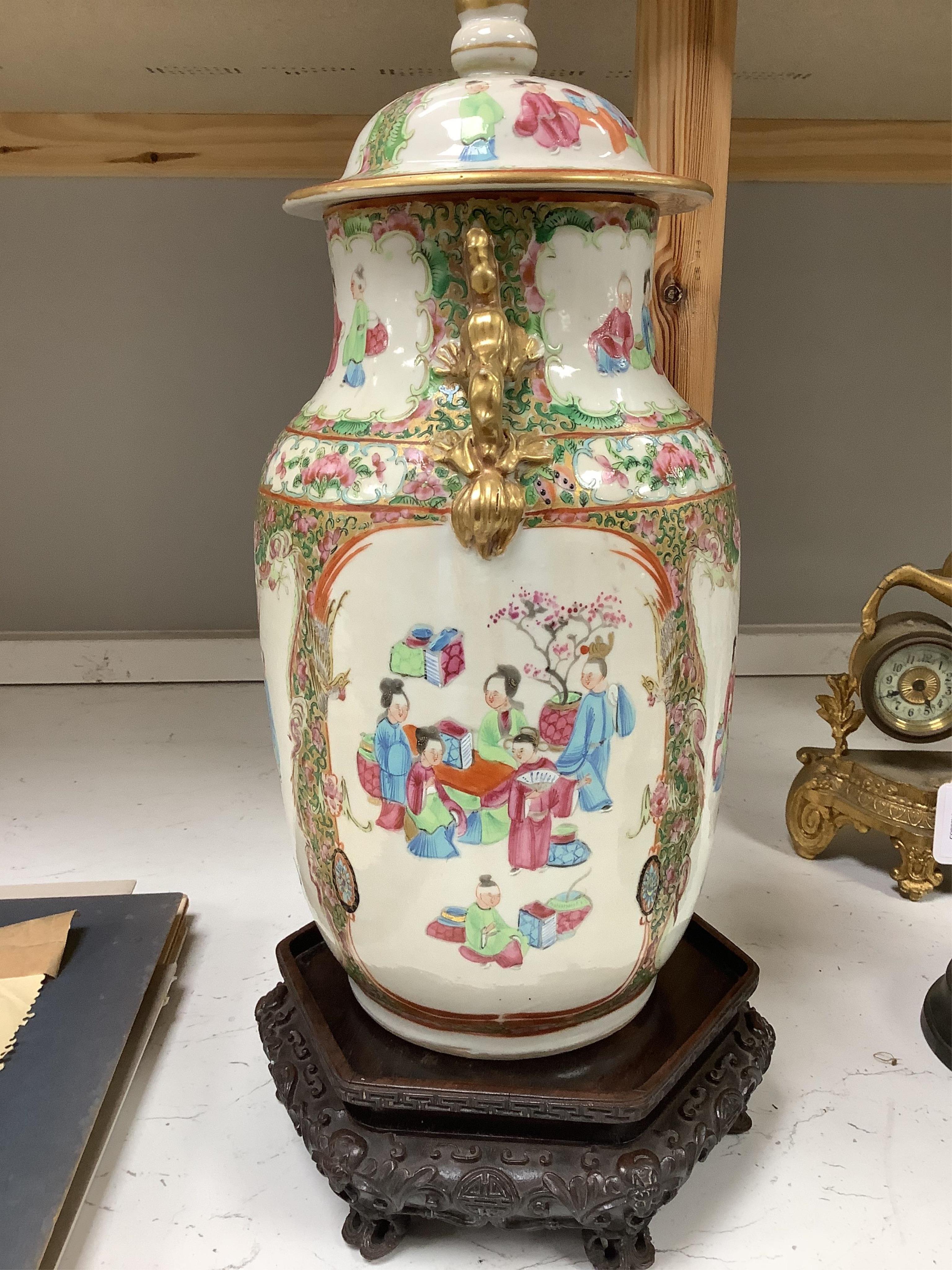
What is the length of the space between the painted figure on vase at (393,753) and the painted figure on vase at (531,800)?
0.23 feet

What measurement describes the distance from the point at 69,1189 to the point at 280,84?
160cm

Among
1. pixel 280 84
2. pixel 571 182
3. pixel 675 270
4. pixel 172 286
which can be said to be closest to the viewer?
pixel 571 182

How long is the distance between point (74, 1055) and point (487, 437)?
2.50 ft

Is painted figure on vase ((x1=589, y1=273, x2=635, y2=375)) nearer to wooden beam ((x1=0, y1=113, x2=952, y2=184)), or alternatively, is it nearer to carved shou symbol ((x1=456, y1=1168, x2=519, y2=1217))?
carved shou symbol ((x1=456, y1=1168, x2=519, y2=1217))

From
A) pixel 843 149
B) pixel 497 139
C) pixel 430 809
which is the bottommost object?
pixel 430 809

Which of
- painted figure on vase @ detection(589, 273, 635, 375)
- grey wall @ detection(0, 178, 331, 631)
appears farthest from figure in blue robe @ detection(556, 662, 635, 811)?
grey wall @ detection(0, 178, 331, 631)

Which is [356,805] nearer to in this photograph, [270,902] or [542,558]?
[542,558]

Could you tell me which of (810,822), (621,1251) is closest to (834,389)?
(810,822)

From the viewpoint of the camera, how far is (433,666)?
80 cm

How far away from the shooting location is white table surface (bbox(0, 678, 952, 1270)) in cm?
91

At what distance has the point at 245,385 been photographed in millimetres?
2117

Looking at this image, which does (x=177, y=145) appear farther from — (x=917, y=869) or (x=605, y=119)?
(x=917, y=869)

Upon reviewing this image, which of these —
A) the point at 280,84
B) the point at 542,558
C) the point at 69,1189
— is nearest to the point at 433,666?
the point at 542,558

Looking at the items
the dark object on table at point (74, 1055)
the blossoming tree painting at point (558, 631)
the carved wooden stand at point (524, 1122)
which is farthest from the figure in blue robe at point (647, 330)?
the dark object on table at point (74, 1055)
